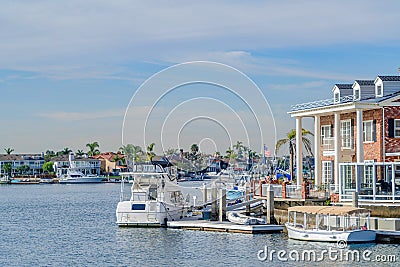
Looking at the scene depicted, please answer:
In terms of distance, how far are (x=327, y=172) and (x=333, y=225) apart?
64.3 ft

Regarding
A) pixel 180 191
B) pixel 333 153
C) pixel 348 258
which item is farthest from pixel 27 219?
pixel 348 258

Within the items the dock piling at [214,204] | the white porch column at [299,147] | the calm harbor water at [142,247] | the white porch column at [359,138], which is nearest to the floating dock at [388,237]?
the calm harbor water at [142,247]

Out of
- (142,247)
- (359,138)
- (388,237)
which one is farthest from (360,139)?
(142,247)

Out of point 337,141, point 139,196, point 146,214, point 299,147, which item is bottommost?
point 146,214

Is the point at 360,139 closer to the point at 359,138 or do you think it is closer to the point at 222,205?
the point at 359,138

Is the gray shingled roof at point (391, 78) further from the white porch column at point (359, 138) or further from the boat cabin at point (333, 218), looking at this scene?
the boat cabin at point (333, 218)

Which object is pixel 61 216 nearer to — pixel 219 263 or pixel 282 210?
pixel 282 210

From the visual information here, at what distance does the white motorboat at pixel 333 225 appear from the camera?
47062mm

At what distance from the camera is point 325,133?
69.1m

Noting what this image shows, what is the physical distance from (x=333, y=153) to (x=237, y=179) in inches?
1868

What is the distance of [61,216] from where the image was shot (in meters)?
83.8

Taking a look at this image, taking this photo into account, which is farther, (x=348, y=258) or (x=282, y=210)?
(x=282, y=210)

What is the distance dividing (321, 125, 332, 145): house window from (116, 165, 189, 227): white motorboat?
13669 mm

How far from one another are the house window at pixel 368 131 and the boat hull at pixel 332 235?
1418 cm
